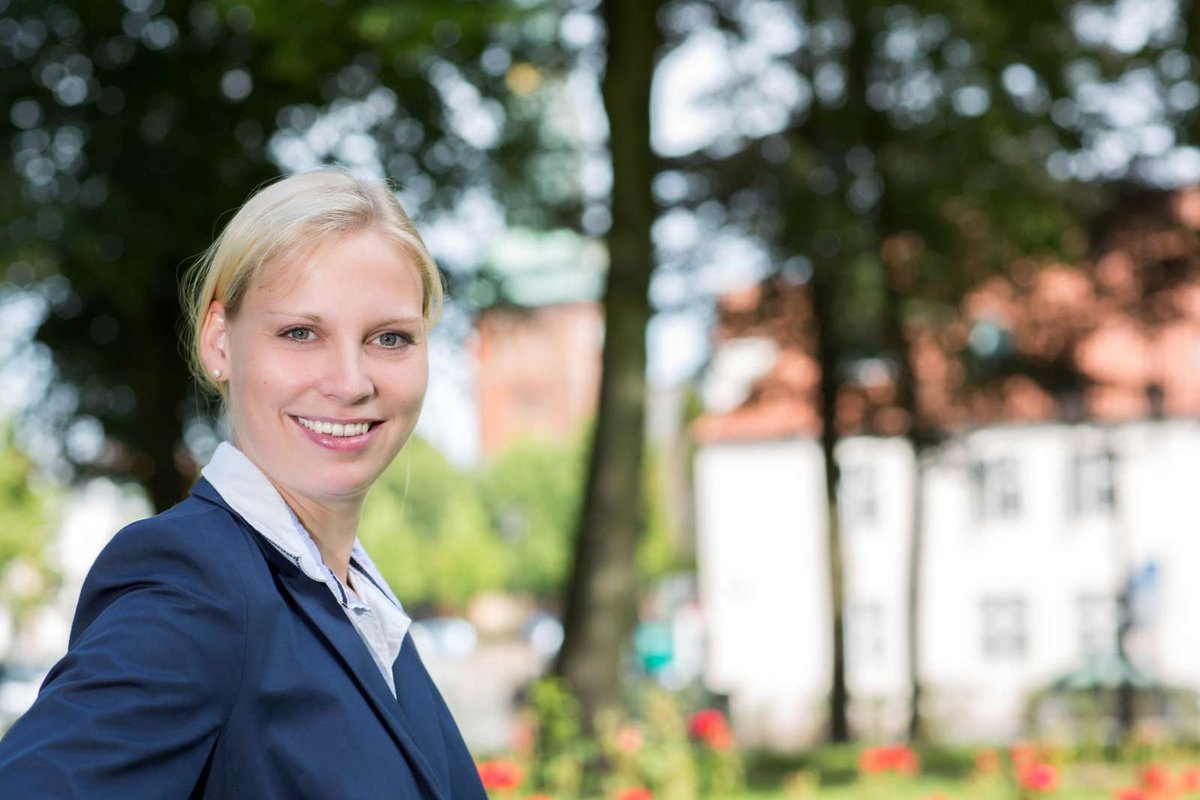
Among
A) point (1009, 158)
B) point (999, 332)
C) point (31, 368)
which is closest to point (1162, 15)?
point (1009, 158)

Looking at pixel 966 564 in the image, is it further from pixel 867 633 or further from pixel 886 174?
pixel 886 174

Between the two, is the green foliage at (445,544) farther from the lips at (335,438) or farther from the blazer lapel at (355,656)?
the blazer lapel at (355,656)

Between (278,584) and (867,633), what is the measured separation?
47032 millimetres

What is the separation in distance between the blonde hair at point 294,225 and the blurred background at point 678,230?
6887 mm

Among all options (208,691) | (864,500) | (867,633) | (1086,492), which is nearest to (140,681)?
(208,691)

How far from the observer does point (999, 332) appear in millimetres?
20219

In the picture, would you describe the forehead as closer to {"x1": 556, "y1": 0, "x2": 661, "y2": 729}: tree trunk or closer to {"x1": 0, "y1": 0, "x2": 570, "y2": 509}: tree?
{"x1": 556, "y1": 0, "x2": 661, "y2": 729}: tree trunk

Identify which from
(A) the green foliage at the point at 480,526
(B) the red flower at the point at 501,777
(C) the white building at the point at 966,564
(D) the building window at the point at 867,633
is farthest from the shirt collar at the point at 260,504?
(A) the green foliage at the point at 480,526

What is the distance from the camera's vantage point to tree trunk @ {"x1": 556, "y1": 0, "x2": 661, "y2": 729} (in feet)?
37.2

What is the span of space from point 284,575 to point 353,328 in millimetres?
283

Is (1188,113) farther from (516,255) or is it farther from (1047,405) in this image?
(516,255)

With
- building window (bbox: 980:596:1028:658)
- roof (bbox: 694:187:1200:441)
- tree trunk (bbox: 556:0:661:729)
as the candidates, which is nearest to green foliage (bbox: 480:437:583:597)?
building window (bbox: 980:596:1028:658)

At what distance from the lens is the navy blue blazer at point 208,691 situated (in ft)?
4.23

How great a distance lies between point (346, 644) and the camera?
160 centimetres
